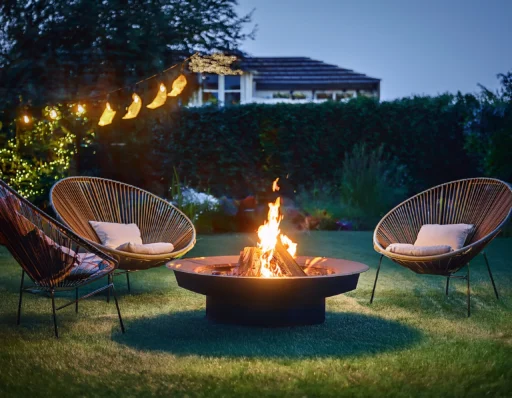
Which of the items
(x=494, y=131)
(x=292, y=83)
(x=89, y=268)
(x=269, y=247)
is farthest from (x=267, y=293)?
(x=292, y=83)

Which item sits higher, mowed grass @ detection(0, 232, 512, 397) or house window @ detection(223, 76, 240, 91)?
house window @ detection(223, 76, 240, 91)

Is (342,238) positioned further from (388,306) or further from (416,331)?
(416,331)

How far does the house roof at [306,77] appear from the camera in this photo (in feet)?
62.0

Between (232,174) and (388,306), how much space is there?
23.1ft

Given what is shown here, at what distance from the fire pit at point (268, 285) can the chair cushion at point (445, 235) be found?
3.03 ft

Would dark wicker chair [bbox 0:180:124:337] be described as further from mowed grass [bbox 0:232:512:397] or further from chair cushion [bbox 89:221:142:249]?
chair cushion [bbox 89:221:142:249]

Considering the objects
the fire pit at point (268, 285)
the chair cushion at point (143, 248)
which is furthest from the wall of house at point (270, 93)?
the fire pit at point (268, 285)

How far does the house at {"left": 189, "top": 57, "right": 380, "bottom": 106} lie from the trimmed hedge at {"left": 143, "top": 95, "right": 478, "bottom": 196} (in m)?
6.55

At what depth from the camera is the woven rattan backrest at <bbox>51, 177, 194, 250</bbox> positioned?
5656 millimetres

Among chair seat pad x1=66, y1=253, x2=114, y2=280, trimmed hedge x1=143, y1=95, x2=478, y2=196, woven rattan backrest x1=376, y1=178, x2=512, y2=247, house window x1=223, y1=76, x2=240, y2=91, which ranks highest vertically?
house window x1=223, y1=76, x2=240, y2=91

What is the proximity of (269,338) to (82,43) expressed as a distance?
8246mm

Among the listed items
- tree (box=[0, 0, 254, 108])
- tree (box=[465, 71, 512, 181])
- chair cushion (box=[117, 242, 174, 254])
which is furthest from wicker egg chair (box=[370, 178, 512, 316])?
tree (box=[0, 0, 254, 108])

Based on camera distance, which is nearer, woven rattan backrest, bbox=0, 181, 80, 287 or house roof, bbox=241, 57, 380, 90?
woven rattan backrest, bbox=0, 181, 80, 287

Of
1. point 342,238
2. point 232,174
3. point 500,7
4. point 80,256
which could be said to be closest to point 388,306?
point 80,256
